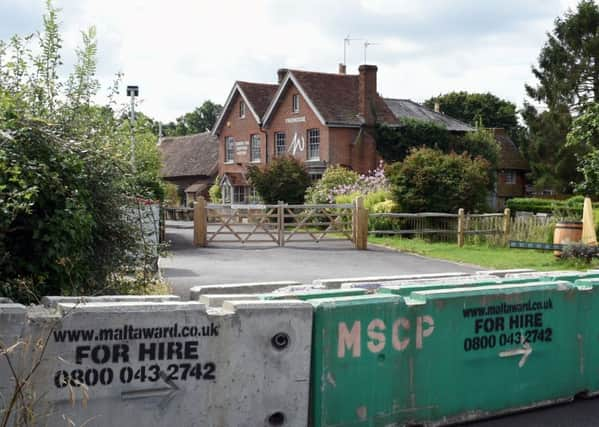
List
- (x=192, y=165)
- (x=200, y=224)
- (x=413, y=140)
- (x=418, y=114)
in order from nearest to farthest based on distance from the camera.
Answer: (x=200, y=224)
(x=413, y=140)
(x=418, y=114)
(x=192, y=165)

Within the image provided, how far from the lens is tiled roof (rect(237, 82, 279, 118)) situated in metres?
46.1

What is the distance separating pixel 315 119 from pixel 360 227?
18164 millimetres

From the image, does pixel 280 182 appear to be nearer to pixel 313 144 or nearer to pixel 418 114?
pixel 313 144

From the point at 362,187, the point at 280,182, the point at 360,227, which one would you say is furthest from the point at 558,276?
the point at 280,182

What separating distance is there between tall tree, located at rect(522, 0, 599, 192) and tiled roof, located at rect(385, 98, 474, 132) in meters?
5.73

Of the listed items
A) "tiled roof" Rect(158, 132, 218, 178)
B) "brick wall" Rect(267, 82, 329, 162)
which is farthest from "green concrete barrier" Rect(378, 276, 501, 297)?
"tiled roof" Rect(158, 132, 218, 178)

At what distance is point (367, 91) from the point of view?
1591 inches

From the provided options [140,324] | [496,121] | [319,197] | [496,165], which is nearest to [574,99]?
[496,165]

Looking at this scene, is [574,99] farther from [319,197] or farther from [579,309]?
[579,309]

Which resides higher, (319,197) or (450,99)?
(450,99)

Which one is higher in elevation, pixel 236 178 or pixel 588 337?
pixel 236 178

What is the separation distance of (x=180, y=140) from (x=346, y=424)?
2437 inches

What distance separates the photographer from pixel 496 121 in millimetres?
71562

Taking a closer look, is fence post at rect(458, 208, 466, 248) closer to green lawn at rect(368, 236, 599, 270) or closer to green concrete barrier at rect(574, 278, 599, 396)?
green lawn at rect(368, 236, 599, 270)
